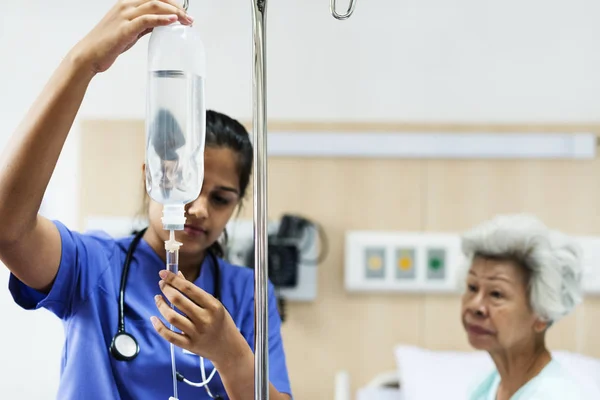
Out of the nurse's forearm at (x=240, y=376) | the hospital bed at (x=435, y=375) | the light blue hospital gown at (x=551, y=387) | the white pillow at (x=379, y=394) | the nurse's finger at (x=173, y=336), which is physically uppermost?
the nurse's finger at (x=173, y=336)

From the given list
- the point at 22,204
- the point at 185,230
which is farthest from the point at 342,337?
the point at 22,204

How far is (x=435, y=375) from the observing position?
77.3 inches

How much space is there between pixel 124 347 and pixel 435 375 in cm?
113

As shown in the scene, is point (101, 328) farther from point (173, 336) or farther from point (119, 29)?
point (119, 29)

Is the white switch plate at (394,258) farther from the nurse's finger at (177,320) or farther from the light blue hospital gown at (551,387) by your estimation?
the nurse's finger at (177,320)

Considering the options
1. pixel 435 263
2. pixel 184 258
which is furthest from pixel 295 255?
pixel 184 258

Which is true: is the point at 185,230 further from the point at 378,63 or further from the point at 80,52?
the point at 378,63

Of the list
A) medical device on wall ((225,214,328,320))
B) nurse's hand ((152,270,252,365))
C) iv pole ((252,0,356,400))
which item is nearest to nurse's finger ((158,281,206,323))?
nurse's hand ((152,270,252,365))

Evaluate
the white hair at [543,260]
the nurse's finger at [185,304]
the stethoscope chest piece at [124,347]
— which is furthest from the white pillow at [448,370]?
the nurse's finger at [185,304]

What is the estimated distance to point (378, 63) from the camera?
2107 mm

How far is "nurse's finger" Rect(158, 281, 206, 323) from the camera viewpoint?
0.87 meters

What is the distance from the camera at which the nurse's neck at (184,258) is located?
113 cm

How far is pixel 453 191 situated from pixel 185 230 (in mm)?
1171

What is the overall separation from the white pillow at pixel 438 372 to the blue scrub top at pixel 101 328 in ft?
3.10
